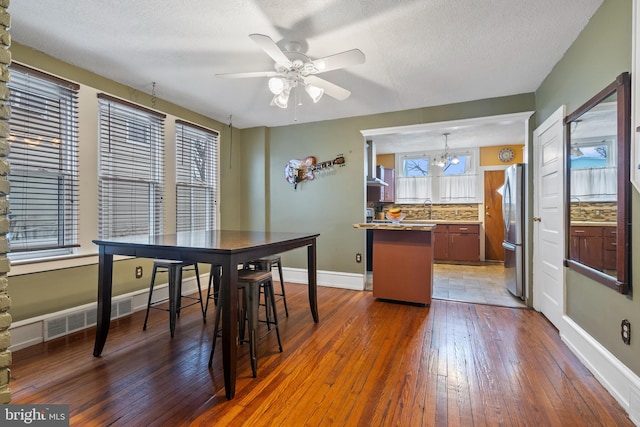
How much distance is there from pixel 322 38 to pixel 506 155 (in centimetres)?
548

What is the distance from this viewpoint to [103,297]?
86.6 inches

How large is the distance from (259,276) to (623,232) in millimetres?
2240

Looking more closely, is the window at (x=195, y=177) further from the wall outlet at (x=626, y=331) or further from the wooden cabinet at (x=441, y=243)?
the wooden cabinet at (x=441, y=243)

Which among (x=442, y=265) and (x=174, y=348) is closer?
(x=174, y=348)

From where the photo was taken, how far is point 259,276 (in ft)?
7.18

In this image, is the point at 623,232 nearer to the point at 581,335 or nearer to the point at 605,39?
the point at 581,335

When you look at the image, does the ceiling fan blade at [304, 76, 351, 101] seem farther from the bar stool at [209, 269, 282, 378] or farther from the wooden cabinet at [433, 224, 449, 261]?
the wooden cabinet at [433, 224, 449, 261]

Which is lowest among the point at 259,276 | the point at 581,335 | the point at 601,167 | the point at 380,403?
the point at 380,403

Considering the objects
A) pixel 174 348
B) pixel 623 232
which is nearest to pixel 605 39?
pixel 623 232

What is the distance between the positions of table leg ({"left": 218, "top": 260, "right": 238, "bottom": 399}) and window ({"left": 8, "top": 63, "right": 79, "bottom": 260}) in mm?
1859

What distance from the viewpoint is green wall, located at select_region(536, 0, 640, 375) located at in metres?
1.68

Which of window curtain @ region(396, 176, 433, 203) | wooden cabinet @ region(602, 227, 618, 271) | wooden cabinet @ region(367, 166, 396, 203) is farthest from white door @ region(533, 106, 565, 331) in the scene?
window curtain @ region(396, 176, 433, 203)

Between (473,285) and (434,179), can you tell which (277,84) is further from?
(434,179)

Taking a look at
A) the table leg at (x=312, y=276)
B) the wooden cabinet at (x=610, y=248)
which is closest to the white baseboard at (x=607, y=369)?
the wooden cabinet at (x=610, y=248)
